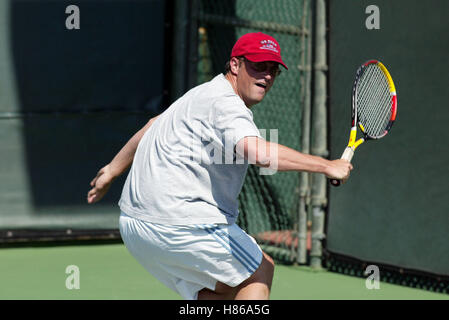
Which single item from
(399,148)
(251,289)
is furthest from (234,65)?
(399,148)

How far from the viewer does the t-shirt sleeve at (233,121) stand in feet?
11.3

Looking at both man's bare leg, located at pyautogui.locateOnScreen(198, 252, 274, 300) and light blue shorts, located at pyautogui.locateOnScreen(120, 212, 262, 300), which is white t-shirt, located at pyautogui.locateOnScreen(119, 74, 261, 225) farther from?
man's bare leg, located at pyautogui.locateOnScreen(198, 252, 274, 300)

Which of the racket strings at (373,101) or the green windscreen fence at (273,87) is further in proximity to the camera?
the green windscreen fence at (273,87)

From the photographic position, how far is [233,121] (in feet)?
11.4

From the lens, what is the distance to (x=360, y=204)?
6.53 m

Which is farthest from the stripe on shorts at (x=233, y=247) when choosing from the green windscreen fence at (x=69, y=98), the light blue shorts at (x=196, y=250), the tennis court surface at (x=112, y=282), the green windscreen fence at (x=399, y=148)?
the green windscreen fence at (x=69, y=98)

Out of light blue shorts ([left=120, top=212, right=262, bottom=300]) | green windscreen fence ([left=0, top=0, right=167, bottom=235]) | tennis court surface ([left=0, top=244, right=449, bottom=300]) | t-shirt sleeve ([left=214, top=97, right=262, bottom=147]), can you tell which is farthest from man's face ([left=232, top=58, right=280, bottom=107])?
green windscreen fence ([left=0, top=0, right=167, bottom=235])

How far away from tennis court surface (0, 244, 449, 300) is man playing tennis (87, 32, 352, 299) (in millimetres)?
2024

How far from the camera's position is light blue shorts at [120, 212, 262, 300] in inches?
144

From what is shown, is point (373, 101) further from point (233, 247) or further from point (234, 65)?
point (233, 247)

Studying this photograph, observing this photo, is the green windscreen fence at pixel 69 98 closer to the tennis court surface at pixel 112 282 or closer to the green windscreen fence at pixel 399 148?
the tennis court surface at pixel 112 282

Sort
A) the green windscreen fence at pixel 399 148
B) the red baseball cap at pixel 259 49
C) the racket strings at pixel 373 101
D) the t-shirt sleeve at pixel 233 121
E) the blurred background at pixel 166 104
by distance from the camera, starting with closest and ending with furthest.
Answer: the t-shirt sleeve at pixel 233 121, the red baseball cap at pixel 259 49, the racket strings at pixel 373 101, the green windscreen fence at pixel 399 148, the blurred background at pixel 166 104

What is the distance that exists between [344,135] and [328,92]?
40cm

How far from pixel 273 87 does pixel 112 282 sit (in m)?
2.43
